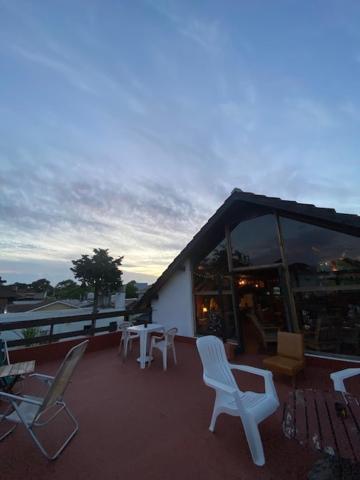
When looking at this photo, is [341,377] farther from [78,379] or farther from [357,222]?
[78,379]

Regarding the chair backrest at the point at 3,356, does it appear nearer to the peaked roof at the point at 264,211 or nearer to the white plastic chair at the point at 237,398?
the white plastic chair at the point at 237,398

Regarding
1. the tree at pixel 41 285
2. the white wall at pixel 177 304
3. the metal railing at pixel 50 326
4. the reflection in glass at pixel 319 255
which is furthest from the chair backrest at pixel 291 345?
the tree at pixel 41 285

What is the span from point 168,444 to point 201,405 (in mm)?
940

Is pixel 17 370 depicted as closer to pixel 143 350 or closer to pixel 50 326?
pixel 143 350

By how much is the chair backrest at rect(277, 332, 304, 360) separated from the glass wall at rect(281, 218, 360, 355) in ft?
2.84

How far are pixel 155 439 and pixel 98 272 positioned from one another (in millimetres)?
21243

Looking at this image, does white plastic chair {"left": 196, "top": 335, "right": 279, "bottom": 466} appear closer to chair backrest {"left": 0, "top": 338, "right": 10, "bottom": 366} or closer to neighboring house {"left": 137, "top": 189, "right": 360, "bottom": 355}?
neighboring house {"left": 137, "top": 189, "right": 360, "bottom": 355}

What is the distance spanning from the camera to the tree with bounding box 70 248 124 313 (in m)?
21.9

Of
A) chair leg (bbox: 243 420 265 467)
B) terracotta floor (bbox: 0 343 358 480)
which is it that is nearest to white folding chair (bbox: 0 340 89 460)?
terracotta floor (bbox: 0 343 358 480)

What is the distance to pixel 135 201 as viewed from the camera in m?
10.3

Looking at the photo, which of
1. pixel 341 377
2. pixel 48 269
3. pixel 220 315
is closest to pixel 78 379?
pixel 220 315

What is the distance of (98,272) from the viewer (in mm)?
22078

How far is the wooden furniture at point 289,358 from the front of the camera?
12.0 feet

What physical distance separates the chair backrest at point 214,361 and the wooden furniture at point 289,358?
1.33 m
